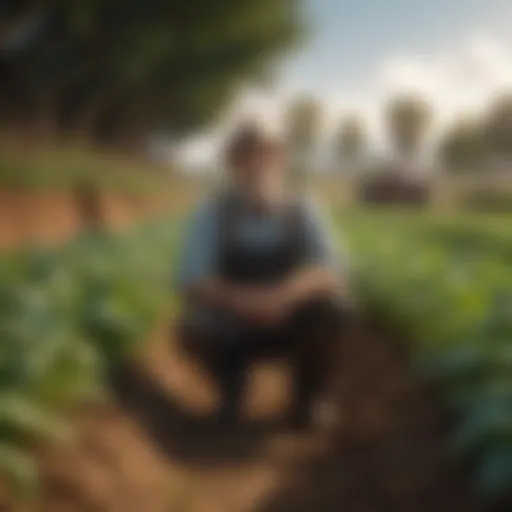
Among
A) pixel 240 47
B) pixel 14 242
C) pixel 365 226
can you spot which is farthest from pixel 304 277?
pixel 14 242

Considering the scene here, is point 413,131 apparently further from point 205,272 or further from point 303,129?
point 205,272

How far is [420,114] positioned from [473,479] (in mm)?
731

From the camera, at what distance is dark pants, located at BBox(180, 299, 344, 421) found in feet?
6.85

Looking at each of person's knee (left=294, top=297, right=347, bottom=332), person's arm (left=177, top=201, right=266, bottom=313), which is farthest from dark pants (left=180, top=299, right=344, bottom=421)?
person's arm (left=177, top=201, right=266, bottom=313)

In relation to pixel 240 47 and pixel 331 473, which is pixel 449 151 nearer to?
pixel 240 47

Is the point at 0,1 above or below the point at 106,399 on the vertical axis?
above

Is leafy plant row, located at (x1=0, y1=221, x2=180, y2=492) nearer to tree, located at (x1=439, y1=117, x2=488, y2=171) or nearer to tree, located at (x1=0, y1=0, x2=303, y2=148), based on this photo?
tree, located at (x1=0, y1=0, x2=303, y2=148)

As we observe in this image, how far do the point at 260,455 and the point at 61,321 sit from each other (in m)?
0.63

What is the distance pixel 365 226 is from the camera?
1824mm

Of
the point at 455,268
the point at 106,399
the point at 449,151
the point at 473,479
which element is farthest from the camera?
the point at 106,399

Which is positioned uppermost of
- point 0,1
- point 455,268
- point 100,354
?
point 0,1

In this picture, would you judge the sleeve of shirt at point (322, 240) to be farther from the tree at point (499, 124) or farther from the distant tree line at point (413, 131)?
the tree at point (499, 124)

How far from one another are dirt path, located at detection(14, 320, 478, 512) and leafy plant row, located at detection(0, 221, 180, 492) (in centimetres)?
8

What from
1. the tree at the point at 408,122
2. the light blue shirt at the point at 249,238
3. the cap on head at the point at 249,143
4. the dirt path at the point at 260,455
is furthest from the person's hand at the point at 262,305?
the tree at the point at 408,122
